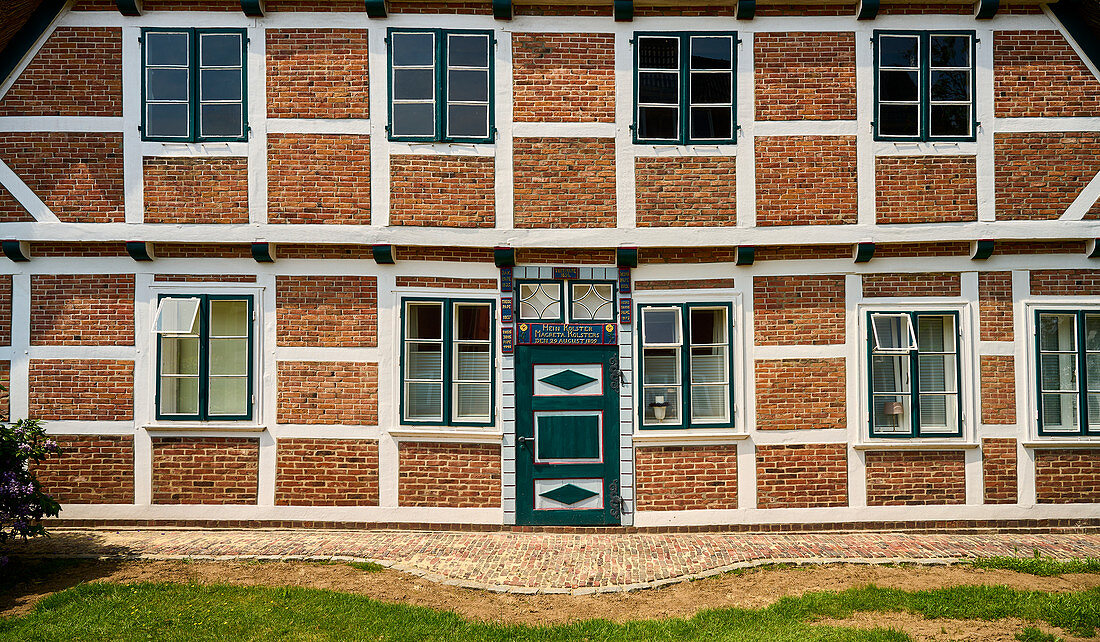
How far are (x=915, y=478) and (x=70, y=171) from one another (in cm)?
1111

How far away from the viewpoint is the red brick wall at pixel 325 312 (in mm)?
8531

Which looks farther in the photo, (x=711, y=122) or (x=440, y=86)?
(x=711, y=122)

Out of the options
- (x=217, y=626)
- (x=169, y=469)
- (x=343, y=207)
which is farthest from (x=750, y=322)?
(x=169, y=469)

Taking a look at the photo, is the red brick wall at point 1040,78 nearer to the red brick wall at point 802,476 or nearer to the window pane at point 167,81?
the red brick wall at point 802,476

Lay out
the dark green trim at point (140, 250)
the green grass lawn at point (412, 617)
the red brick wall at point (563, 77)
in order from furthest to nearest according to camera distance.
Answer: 1. the red brick wall at point (563, 77)
2. the dark green trim at point (140, 250)
3. the green grass lawn at point (412, 617)

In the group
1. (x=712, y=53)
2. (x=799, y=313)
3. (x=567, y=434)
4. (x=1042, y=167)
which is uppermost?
(x=712, y=53)

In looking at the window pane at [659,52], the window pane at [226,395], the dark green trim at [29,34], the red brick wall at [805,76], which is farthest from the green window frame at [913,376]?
the dark green trim at [29,34]

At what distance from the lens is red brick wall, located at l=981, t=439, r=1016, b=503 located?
855 centimetres

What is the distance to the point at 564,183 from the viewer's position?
8.57 metres

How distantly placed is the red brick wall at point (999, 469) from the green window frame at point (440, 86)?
7293mm

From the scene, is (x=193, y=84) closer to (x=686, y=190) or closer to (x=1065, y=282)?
(x=686, y=190)

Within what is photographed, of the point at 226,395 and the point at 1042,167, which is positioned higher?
the point at 1042,167

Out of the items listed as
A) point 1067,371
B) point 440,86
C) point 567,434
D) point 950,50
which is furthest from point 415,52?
point 1067,371

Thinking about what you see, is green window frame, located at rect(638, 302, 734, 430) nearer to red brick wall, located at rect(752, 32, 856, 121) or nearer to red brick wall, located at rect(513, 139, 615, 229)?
red brick wall, located at rect(513, 139, 615, 229)
